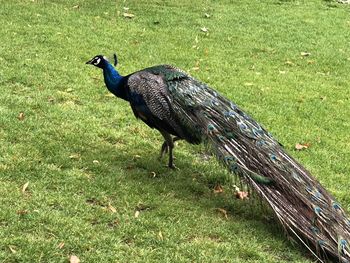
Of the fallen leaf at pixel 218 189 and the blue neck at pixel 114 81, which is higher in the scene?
the blue neck at pixel 114 81

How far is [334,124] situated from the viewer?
709cm

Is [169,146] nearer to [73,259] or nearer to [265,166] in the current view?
[265,166]

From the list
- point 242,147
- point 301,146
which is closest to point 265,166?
point 242,147

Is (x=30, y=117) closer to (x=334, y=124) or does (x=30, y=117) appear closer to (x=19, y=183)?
(x=19, y=183)

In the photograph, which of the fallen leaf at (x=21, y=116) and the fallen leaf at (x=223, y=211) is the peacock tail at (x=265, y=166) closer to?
the fallen leaf at (x=223, y=211)

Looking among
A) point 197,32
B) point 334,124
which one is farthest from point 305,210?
point 197,32

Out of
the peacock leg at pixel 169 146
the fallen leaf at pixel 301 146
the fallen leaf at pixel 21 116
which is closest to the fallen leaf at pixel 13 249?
the peacock leg at pixel 169 146

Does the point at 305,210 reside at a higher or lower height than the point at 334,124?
higher

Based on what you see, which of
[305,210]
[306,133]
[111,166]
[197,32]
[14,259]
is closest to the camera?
[14,259]

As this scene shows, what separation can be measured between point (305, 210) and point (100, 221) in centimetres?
161

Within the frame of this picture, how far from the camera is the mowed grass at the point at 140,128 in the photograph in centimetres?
430

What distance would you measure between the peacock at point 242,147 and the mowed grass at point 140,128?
0.26 m

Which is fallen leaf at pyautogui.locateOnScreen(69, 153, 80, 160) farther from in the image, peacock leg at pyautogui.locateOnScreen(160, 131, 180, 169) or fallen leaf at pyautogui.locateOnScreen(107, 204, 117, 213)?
fallen leaf at pyautogui.locateOnScreen(107, 204, 117, 213)

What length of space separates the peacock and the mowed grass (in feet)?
0.84
